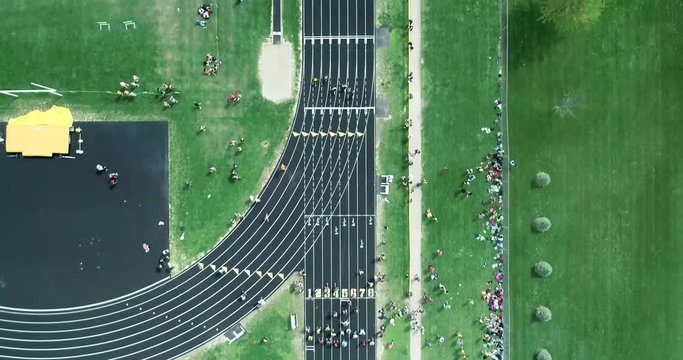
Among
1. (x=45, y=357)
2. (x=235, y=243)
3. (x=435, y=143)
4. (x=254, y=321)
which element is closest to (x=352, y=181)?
(x=435, y=143)

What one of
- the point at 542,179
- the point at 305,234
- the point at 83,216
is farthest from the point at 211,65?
the point at 542,179

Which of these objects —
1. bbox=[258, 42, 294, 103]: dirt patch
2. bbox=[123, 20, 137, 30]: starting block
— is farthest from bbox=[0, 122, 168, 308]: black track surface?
bbox=[258, 42, 294, 103]: dirt patch

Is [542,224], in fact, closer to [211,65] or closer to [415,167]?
[415,167]

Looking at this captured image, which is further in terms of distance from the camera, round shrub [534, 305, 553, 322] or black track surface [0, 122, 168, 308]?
round shrub [534, 305, 553, 322]

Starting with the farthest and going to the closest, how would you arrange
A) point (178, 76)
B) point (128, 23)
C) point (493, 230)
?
point (493, 230) < point (178, 76) < point (128, 23)

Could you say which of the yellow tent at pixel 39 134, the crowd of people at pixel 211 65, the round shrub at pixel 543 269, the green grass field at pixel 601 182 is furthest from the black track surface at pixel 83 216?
the round shrub at pixel 543 269

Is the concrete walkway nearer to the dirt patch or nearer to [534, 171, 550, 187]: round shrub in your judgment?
[534, 171, 550, 187]: round shrub

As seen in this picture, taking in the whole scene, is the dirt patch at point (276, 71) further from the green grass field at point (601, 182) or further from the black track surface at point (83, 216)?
the green grass field at point (601, 182)
